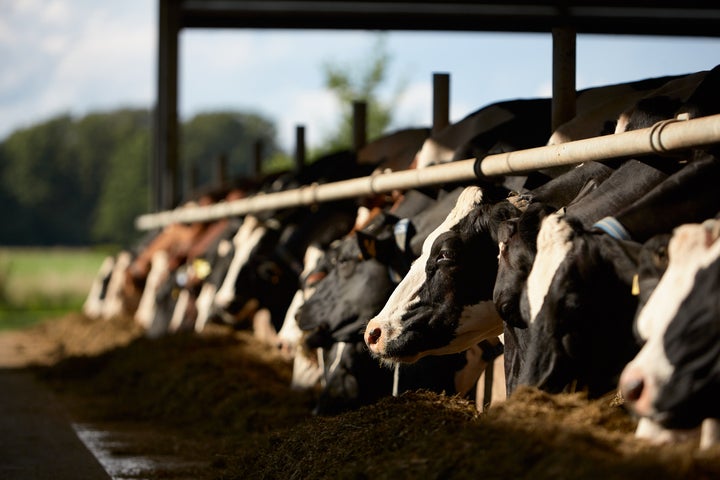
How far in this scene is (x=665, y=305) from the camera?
115 inches

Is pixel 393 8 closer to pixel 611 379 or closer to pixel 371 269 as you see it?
pixel 371 269

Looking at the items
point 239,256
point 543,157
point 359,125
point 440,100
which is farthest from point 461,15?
point 543,157

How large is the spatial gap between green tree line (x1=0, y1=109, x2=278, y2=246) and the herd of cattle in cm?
5821

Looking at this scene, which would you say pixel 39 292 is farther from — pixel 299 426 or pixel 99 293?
pixel 299 426

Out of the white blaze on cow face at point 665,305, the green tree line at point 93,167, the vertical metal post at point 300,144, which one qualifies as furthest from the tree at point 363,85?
the green tree line at point 93,167

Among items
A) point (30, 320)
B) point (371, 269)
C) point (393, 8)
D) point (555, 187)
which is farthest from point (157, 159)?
point (555, 187)

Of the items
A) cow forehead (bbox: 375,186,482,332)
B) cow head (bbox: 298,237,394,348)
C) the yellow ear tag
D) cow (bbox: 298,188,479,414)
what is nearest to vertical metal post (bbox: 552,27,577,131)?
cow (bbox: 298,188,479,414)

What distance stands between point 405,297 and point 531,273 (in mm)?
1064

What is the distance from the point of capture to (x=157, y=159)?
52.8ft

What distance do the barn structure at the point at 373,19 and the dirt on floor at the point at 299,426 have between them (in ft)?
4.50

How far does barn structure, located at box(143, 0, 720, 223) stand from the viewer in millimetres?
11250

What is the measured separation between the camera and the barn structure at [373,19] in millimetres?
11250

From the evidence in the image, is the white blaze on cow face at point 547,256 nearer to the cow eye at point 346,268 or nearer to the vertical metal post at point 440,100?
the cow eye at point 346,268

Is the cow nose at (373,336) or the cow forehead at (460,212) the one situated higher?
the cow forehead at (460,212)
